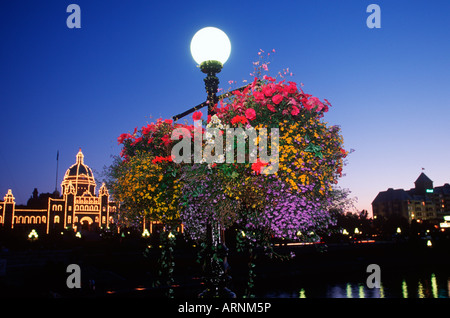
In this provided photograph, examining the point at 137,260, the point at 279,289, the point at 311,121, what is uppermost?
the point at 311,121

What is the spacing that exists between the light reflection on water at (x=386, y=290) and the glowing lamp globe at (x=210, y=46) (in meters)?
18.5

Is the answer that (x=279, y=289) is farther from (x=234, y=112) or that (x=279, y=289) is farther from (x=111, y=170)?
(x=234, y=112)

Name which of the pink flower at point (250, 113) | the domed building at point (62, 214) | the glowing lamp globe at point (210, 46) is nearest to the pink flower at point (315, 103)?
the pink flower at point (250, 113)

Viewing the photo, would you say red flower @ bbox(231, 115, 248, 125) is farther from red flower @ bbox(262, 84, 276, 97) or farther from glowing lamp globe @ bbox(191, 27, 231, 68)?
glowing lamp globe @ bbox(191, 27, 231, 68)

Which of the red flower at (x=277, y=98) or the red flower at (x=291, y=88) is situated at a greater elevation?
the red flower at (x=291, y=88)

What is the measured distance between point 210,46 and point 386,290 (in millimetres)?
26810

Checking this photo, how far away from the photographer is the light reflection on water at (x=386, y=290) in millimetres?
22531

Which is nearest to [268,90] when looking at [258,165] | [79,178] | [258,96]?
[258,96]

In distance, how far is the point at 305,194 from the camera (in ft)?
12.2

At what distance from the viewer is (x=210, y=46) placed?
4.38 meters

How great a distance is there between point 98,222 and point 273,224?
111 m

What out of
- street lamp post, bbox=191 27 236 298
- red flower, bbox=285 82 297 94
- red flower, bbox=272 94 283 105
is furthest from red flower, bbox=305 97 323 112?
street lamp post, bbox=191 27 236 298

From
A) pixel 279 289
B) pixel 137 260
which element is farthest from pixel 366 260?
pixel 137 260

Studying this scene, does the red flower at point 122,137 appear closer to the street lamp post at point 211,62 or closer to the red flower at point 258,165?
the street lamp post at point 211,62
